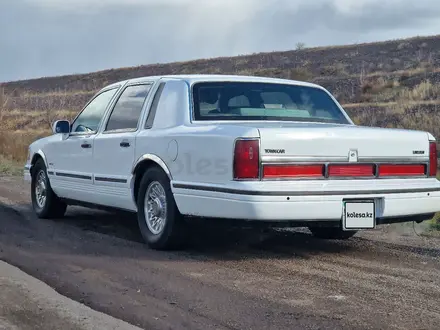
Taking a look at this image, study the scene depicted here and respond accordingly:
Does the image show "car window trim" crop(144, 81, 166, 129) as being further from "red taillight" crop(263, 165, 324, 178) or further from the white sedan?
"red taillight" crop(263, 165, 324, 178)

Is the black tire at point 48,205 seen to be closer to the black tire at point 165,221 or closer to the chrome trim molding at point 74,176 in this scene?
the chrome trim molding at point 74,176

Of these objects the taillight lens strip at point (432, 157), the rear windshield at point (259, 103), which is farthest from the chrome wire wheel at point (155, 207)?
the taillight lens strip at point (432, 157)

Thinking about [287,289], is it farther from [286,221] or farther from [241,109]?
[241,109]

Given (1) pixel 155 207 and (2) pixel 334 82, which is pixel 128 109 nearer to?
(1) pixel 155 207

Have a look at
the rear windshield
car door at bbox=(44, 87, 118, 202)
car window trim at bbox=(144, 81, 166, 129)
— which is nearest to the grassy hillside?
car door at bbox=(44, 87, 118, 202)

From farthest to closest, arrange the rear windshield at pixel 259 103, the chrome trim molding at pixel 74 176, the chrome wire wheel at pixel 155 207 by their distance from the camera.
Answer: the chrome trim molding at pixel 74 176 → the rear windshield at pixel 259 103 → the chrome wire wheel at pixel 155 207

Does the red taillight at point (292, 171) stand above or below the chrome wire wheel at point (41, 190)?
above

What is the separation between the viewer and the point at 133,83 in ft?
27.6

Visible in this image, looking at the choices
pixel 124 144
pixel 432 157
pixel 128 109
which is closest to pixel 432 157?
pixel 432 157

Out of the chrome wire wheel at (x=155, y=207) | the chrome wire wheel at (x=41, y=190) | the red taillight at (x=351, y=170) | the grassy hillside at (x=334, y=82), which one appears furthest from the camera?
the grassy hillside at (x=334, y=82)

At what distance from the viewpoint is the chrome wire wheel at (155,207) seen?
7.17 m

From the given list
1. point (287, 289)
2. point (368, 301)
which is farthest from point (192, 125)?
point (368, 301)

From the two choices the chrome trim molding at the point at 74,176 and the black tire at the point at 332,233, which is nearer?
the black tire at the point at 332,233

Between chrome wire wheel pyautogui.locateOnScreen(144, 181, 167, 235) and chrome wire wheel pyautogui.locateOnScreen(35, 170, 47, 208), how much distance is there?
2756 mm
